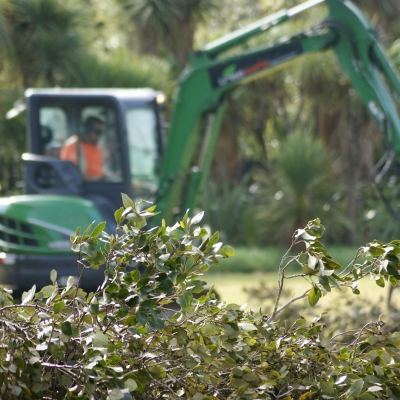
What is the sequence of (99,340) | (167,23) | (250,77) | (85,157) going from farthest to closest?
(167,23) < (85,157) < (250,77) < (99,340)

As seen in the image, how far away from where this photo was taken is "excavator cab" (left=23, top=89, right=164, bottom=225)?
355 inches

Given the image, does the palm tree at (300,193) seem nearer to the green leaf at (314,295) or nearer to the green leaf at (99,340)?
the green leaf at (314,295)

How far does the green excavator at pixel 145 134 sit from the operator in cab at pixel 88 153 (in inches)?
2.2

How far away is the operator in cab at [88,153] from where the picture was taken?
29.6ft

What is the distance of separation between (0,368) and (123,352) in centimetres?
40

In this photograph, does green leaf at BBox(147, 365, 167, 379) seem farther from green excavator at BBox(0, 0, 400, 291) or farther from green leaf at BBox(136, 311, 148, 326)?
green excavator at BBox(0, 0, 400, 291)

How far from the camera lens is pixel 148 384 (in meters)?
2.62

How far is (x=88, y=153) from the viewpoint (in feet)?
29.9

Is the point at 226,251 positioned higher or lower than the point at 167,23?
lower

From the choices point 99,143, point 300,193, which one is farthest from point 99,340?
point 300,193

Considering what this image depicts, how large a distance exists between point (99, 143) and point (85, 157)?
26cm

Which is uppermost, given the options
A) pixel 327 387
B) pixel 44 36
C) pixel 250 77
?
pixel 44 36

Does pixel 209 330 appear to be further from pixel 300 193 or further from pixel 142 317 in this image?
pixel 300 193

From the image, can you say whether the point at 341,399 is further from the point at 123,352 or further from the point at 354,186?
the point at 354,186
